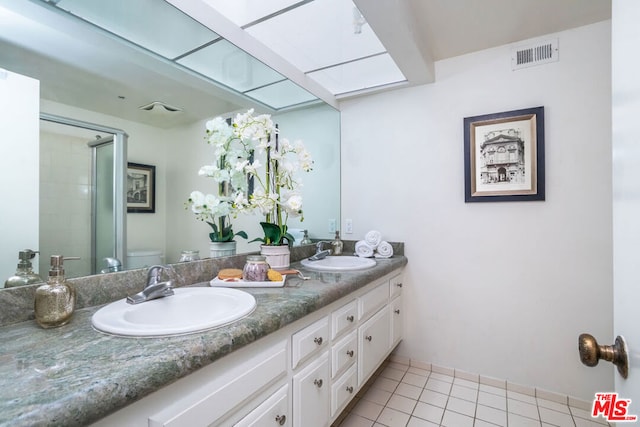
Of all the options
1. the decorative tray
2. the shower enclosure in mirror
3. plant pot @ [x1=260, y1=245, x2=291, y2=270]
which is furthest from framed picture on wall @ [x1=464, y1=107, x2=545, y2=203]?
the shower enclosure in mirror

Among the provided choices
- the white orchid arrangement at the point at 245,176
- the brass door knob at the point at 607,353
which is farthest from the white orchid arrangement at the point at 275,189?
the brass door knob at the point at 607,353

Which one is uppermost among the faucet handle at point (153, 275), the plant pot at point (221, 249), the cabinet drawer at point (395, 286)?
the plant pot at point (221, 249)

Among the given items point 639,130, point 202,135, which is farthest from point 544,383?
point 202,135

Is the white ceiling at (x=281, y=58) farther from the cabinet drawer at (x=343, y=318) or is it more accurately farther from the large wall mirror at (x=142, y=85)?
the cabinet drawer at (x=343, y=318)

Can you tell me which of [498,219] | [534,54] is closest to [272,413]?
[498,219]

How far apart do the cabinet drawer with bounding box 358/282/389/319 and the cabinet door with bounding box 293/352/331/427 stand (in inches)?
15.3

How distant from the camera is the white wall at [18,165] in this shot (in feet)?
2.87

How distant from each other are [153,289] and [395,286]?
5.10 feet

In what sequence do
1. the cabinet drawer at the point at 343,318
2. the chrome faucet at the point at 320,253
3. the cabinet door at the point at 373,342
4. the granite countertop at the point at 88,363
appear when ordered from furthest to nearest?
the chrome faucet at the point at 320,253, the cabinet door at the point at 373,342, the cabinet drawer at the point at 343,318, the granite countertop at the point at 88,363

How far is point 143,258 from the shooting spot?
3.94 ft

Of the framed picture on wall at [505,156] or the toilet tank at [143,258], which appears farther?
the framed picture on wall at [505,156]

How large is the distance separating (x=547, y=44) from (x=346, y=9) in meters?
1.26

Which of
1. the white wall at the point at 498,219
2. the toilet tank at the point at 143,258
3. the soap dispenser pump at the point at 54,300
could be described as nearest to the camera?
the soap dispenser pump at the point at 54,300

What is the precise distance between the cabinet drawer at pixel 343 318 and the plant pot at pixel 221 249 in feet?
2.11
